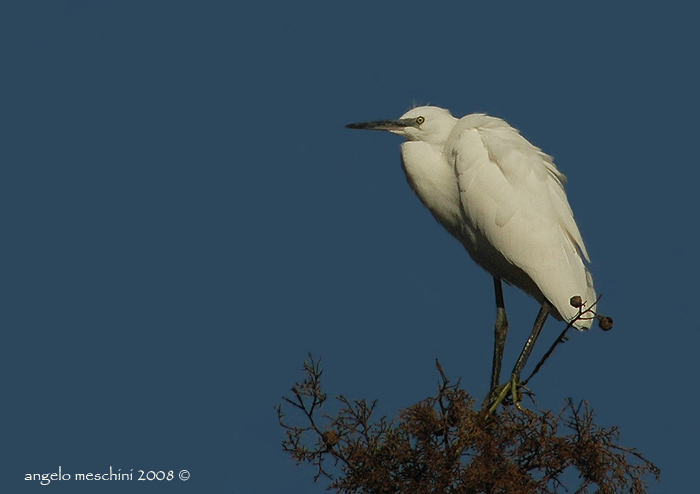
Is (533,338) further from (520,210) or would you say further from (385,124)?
(385,124)

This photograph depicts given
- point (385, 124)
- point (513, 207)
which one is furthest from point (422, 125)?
point (513, 207)

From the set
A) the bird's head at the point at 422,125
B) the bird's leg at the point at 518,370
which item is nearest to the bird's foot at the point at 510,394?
the bird's leg at the point at 518,370

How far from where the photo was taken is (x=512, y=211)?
740 cm

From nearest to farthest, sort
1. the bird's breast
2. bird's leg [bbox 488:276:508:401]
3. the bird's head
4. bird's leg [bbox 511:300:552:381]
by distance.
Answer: bird's leg [bbox 511:300:552:381] < bird's leg [bbox 488:276:508:401] < the bird's breast < the bird's head

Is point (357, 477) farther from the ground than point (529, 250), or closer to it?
closer to it

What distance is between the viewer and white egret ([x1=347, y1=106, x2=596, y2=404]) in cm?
732

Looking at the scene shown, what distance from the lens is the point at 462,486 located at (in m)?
5.36

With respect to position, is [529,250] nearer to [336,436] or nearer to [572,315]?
[572,315]

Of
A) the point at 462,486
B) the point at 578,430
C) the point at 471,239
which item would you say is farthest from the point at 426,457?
the point at 471,239

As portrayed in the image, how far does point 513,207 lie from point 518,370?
1250 mm

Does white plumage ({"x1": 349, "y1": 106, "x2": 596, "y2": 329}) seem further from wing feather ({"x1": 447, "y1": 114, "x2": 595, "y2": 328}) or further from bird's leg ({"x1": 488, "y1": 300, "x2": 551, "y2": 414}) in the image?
bird's leg ({"x1": 488, "y1": 300, "x2": 551, "y2": 414})

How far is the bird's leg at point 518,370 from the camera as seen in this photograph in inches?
239

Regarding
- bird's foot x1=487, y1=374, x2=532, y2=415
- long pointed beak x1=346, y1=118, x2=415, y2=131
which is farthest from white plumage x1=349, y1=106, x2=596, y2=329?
bird's foot x1=487, y1=374, x2=532, y2=415

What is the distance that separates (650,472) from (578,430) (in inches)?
16.7
